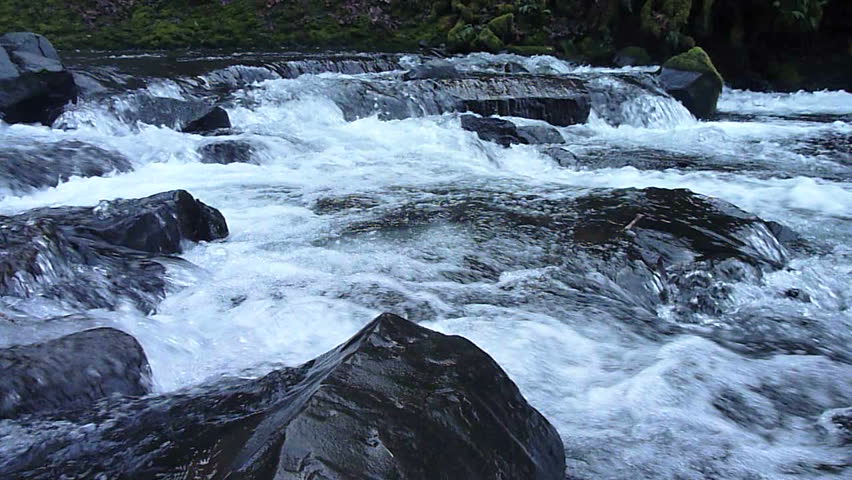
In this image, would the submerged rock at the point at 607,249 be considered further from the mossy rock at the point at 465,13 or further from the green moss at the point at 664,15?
the mossy rock at the point at 465,13

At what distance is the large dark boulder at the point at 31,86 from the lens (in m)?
8.09

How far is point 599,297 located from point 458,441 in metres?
2.46

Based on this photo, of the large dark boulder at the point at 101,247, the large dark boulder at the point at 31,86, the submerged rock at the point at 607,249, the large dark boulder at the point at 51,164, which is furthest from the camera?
the large dark boulder at the point at 31,86

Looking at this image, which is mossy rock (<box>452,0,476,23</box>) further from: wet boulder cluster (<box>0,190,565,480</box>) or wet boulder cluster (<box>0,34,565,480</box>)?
wet boulder cluster (<box>0,190,565,480</box>)

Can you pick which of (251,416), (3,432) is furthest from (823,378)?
(3,432)

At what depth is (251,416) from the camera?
2434 mm

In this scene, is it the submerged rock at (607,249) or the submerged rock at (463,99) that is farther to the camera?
the submerged rock at (463,99)

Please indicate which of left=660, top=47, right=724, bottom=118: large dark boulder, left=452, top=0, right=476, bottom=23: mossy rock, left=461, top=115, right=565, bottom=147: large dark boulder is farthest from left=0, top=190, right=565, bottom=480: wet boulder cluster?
left=452, top=0, right=476, bottom=23: mossy rock

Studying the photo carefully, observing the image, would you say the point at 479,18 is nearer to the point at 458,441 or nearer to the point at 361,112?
the point at 361,112

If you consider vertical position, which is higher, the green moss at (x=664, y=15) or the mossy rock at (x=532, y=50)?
the green moss at (x=664, y=15)

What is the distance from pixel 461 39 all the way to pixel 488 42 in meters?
0.67

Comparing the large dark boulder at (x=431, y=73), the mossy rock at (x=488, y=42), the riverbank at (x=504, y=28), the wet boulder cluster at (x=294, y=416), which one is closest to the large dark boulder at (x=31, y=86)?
the large dark boulder at (x=431, y=73)

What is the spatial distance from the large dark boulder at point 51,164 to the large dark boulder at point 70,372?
12.8 feet

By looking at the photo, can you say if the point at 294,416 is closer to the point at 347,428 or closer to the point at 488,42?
the point at 347,428
